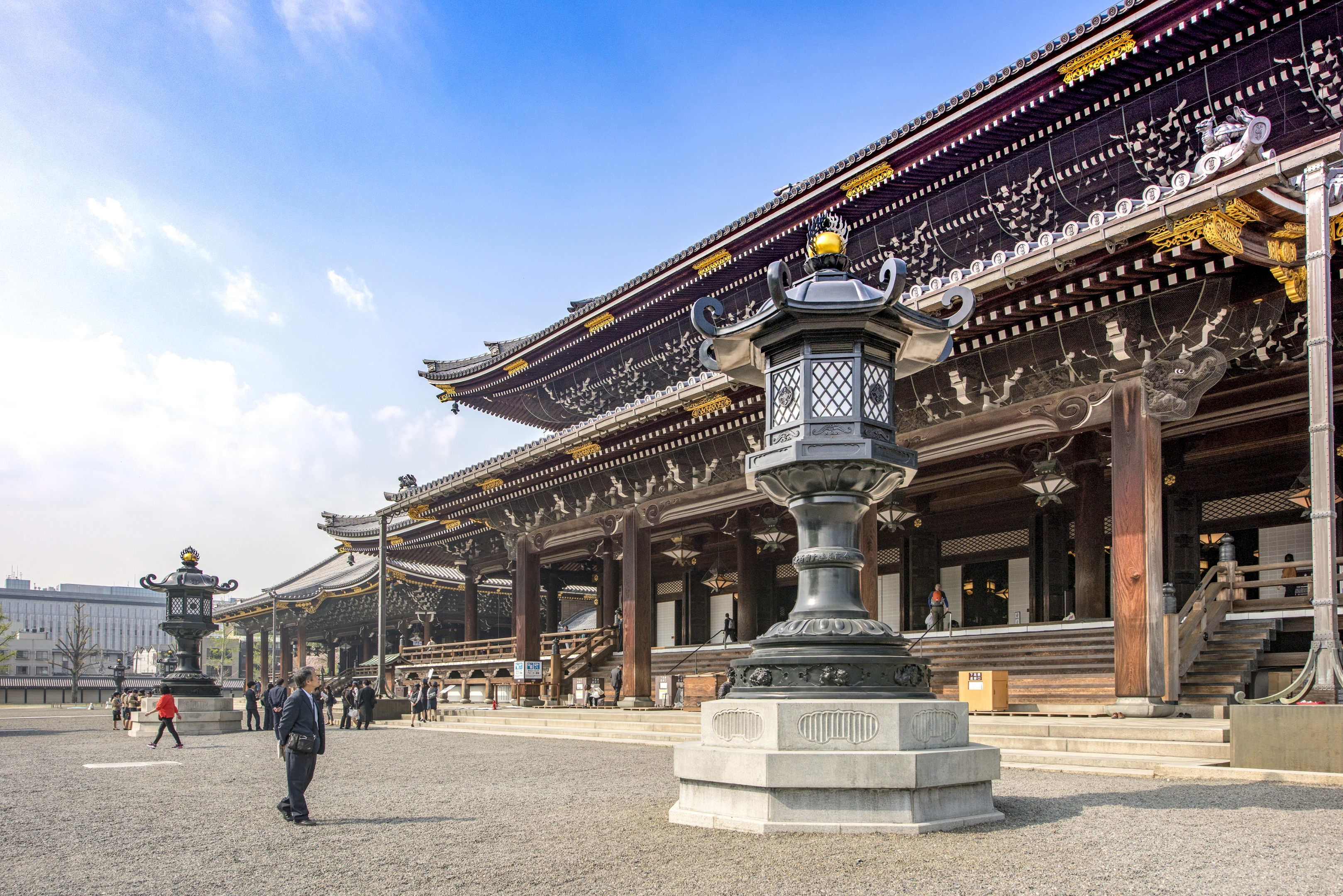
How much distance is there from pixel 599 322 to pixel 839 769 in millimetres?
19360

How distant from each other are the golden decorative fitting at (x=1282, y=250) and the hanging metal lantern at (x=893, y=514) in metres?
9.89

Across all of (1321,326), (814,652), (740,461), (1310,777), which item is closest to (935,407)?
(740,461)

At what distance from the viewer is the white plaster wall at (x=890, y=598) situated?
2350 cm

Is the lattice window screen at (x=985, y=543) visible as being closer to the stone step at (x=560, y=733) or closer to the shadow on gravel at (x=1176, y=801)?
the stone step at (x=560, y=733)

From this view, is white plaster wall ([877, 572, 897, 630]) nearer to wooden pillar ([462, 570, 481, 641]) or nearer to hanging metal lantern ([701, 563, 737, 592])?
hanging metal lantern ([701, 563, 737, 592])

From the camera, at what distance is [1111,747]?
1094cm

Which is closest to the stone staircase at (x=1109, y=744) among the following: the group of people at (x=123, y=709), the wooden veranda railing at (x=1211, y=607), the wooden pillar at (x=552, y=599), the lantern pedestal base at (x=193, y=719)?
the wooden veranda railing at (x=1211, y=607)

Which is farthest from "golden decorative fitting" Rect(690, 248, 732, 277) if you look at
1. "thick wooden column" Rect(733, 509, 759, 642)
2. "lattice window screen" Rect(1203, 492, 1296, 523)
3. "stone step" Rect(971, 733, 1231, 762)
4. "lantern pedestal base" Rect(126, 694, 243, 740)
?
"lantern pedestal base" Rect(126, 694, 243, 740)

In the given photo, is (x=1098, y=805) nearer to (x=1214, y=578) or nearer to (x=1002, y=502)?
(x=1214, y=578)

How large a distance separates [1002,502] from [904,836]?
1556cm

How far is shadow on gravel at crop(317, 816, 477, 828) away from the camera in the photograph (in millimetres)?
7793

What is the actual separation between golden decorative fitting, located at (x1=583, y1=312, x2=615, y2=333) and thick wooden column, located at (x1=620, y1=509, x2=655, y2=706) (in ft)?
16.1

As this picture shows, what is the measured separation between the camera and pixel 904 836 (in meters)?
6.38

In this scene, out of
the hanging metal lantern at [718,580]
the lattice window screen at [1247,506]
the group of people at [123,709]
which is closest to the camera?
the lattice window screen at [1247,506]
